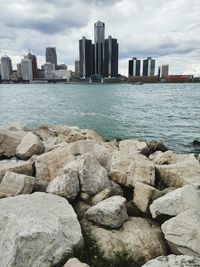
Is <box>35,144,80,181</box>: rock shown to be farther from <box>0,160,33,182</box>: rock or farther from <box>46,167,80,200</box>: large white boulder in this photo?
<box>46,167,80,200</box>: large white boulder

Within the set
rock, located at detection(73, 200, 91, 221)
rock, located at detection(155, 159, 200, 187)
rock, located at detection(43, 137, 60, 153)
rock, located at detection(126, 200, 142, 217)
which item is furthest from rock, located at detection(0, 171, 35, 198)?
rock, located at detection(43, 137, 60, 153)

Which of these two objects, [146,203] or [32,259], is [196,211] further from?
[32,259]

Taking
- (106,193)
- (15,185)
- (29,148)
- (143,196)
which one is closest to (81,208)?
(106,193)

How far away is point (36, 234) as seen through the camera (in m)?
4.14

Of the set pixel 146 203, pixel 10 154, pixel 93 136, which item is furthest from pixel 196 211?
pixel 93 136

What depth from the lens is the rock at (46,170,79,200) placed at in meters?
5.68

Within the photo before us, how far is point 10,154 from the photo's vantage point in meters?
9.77

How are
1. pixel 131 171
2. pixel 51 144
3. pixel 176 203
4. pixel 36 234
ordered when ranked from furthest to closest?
pixel 51 144 → pixel 131 171 → pixel 176 203 → pixel 36 234

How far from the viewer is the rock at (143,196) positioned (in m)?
5.61

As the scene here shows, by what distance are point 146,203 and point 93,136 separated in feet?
27.2

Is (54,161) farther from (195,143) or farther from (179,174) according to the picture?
(195,143)

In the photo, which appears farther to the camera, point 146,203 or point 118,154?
point 118,154

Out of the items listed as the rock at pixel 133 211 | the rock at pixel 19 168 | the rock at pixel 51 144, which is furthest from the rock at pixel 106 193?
the rock at pixel 51 144

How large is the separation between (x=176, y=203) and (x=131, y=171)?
1.60m
